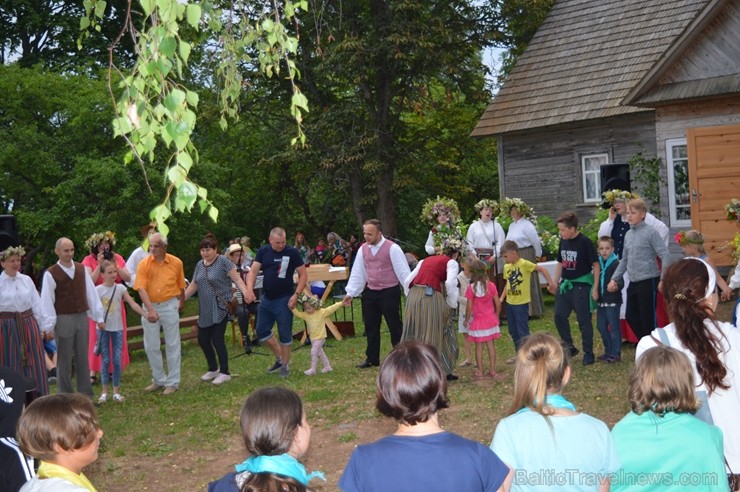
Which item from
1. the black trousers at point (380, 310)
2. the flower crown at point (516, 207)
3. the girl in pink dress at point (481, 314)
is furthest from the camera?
the flower crown at point (516, 207)

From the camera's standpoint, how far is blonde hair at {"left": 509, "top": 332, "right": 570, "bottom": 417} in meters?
3.60

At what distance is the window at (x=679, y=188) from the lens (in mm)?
18438

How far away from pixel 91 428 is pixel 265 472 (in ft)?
2.80

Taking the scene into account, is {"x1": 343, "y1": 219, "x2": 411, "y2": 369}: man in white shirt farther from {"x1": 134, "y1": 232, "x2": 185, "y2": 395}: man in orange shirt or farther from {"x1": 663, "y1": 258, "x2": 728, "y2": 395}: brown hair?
{"x1": 663, "y1": 258, "x2": 728, "y2": 395}: brown hair

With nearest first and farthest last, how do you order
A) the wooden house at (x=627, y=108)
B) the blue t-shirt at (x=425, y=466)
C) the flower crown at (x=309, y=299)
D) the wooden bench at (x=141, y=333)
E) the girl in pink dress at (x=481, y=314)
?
the blue t-shirt at (x=425, y=466) < the girl in pink dress at (x=481, y=314) < the flower crown at (x=309, y=299) < the wooden bench at (x=141, y=333) < the wooden house at (x=627, y=108)

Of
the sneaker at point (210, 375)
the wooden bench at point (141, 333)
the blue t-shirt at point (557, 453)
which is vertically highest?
→ the blue t-shirt at point (557, 453)

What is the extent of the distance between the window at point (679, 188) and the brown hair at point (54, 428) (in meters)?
16.7

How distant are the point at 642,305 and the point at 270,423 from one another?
8273mm

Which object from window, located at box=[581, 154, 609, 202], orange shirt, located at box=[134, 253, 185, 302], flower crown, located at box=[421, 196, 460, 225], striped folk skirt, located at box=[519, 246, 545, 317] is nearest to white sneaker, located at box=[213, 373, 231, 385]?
orange shirt, located at box=[134, 253, 185, 302]

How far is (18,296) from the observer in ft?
29.6

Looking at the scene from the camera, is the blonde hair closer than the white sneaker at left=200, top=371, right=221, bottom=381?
Yes

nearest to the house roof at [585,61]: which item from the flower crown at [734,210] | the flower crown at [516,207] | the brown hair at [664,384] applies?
the flower crown at [516,207]

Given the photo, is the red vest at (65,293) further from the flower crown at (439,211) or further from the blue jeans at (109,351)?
the flower crown at (439,211)

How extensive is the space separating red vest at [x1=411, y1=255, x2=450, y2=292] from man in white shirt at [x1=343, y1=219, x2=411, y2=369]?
22.2 inches
